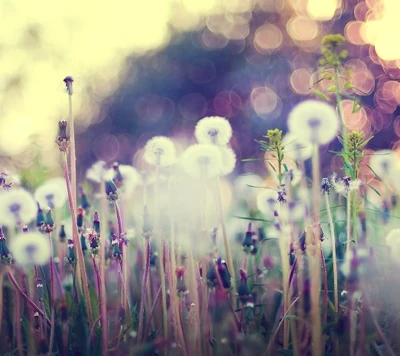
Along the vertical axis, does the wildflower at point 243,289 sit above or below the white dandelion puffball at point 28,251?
below

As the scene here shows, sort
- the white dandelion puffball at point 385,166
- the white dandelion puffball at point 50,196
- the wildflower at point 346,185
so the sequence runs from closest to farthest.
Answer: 1. the wildflower at point 346,185
2. the white dandelion puffball at point 50,196
3. the white dandelion puffball at point 385,166

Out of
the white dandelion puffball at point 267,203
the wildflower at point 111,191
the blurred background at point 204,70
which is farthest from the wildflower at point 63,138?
the blurred background at point 204,70

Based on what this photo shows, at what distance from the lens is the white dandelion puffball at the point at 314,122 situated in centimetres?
134

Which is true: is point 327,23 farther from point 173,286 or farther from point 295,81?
point 173,286

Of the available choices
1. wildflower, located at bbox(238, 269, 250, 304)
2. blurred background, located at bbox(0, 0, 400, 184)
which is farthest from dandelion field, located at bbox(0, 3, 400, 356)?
blurred background, located at bbox(0, 0, 400, 184)

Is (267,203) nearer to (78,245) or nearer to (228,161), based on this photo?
(228,161)

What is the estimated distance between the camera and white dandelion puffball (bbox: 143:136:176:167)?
1.85m

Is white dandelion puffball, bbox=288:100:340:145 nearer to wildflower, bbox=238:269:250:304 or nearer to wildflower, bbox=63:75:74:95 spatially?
wildflower, bbox=238:269:250:304

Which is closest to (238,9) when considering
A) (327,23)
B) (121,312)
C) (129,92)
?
(327,23)

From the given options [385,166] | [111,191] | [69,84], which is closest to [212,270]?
[111,191]

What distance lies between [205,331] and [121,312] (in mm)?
296

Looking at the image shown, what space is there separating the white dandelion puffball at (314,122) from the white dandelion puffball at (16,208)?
37.1 inches

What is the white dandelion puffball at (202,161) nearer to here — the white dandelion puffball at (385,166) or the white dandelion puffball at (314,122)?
Answer: the white dandelion puffball at (314,122)

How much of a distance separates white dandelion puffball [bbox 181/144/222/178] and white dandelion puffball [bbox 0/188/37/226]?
57 centimetres
